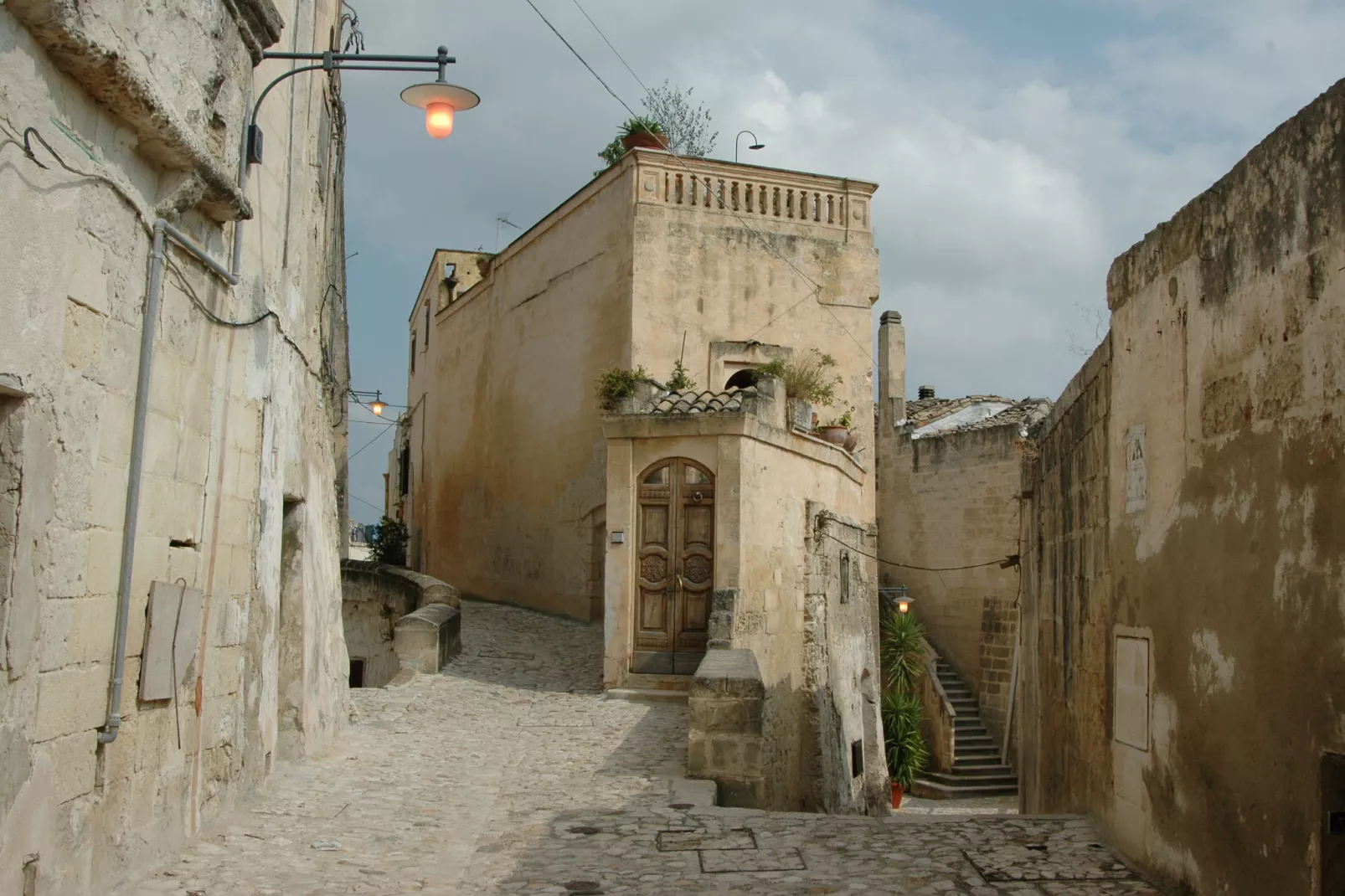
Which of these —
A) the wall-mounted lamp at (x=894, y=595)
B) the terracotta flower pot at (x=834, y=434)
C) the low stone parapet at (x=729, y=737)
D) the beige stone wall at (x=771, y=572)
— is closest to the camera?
the low stone parapet at (x=729, y=737)

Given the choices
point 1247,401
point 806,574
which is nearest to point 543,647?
point 806,574

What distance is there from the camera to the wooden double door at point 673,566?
38.9 ft

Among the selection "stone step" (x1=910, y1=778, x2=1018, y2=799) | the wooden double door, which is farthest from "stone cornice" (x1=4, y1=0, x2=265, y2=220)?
"stone step" (x1=910, y1=778, x2=1018, y2=799)

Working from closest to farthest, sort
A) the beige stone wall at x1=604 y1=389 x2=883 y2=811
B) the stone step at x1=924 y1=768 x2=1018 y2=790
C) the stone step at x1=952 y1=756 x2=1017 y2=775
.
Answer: the beige stone wall at x1=604 y1=389 x2=883 y2=811
the stone step at x1=924 y1=768 x2=1018 y2=790
the stone step at x1=952 y1=756 x2=1017 y2=775

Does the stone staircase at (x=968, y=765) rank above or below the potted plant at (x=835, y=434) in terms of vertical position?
below

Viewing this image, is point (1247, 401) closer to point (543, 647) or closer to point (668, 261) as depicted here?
point (543, 647)

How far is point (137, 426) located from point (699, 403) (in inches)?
299

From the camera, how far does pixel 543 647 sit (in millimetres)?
14953

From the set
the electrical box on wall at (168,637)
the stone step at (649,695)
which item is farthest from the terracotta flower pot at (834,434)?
the electrical box on wall at (168,637)

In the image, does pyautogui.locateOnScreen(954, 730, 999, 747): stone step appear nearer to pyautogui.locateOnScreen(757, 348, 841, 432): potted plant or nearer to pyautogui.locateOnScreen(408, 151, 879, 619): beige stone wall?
pyautogui.locateOnScreen(408, 151, 879, 619): beige stone wall

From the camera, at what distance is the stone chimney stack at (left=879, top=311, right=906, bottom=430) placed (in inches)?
966

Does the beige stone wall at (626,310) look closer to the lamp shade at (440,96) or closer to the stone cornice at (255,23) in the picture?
the lamp shade at (440,96)

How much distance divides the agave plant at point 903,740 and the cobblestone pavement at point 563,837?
9712 millimetres

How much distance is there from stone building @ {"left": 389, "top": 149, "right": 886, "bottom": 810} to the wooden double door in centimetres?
2
